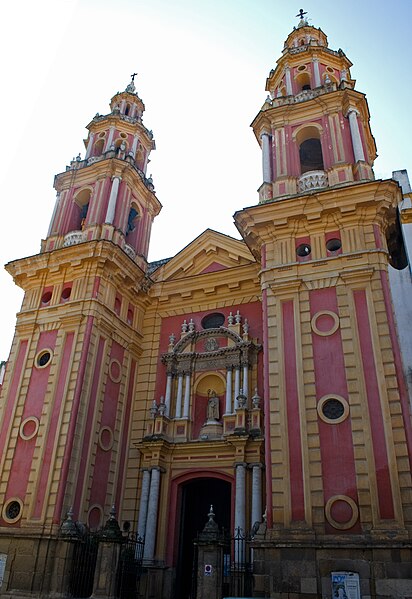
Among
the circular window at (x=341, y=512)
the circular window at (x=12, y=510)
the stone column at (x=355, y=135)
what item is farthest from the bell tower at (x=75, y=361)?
the stone column at (x=355, y=135)

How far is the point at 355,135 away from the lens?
1783 cm

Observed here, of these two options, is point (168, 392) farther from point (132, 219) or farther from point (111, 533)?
point (132, 219)

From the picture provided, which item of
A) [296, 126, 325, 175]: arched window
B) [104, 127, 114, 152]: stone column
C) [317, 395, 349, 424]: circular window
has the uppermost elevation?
[104, 127, 114, 152]: stone column

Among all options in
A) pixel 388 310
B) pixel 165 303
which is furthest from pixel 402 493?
pixel 165 303

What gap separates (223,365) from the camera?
18609 mm

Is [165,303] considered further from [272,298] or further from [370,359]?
[370,359]

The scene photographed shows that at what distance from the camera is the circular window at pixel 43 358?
1783 centimetres

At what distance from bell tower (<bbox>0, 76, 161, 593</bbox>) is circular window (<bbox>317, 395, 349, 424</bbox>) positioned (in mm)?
7359

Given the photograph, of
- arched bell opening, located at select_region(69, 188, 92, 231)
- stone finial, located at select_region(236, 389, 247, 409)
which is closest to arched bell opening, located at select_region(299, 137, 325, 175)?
arched bell opening, located at select_region(69, 188, 92, 231)

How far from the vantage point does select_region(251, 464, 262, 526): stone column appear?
1504 cm

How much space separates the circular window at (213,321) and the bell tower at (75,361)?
8.50 ft

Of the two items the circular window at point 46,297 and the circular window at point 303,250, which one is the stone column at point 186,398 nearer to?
the circular window at point 46,297

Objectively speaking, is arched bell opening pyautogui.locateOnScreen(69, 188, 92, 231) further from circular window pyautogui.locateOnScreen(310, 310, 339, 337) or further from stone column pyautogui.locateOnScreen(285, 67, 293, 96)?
circular window pyautogui.locateOnScreen(310, 310, 339, 337)

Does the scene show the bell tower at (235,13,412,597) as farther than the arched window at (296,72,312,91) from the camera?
No
